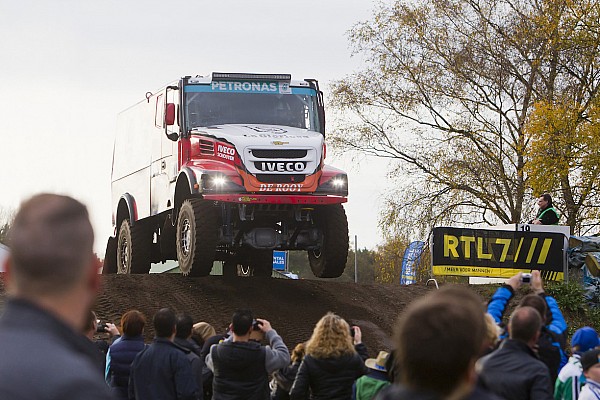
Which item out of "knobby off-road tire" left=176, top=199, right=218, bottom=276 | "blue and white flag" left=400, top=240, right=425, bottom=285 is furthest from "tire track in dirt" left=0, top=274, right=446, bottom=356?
"blue and white flag" left=400, top=240, right=425, bottom=285

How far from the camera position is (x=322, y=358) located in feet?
24.2

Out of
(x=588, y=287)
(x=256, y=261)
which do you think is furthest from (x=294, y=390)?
(x=588, y=287)

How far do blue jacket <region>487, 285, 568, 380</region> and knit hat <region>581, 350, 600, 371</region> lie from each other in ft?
0.82

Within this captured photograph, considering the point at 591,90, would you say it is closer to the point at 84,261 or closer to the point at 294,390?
the point at 294,390

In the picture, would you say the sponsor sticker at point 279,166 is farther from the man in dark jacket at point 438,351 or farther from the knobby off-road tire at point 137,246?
the man in dark jacket at point 438,351

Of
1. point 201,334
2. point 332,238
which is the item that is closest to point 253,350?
point 201,334

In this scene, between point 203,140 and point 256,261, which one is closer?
point 203,140

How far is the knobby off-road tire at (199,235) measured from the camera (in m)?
16.5

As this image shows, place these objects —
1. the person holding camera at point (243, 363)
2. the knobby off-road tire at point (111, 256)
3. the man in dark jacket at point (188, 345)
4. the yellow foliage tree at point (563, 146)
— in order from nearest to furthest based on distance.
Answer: the person holding camera at point (243, 363) → the man in dark jacket at point (188, 345) → the knobby off-road tire at point (111, 256) → the yellow foliage tree at point (563, 146)

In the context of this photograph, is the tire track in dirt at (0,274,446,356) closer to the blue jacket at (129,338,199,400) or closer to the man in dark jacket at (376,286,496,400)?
the blue jacket at (129,338,199,400)

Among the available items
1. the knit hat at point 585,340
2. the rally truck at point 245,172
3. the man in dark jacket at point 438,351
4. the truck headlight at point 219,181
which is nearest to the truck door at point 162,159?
the rally truck at point 245,172

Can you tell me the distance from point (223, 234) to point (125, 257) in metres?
4.51

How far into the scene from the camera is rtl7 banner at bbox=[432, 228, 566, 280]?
20.8m

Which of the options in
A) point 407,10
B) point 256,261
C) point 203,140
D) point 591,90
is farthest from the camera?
point 407,10
